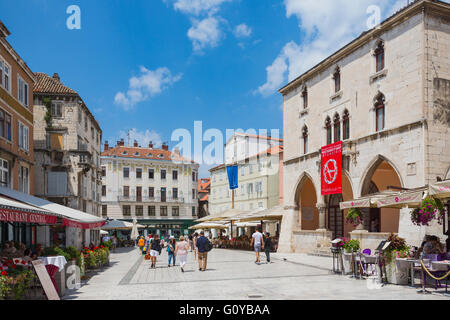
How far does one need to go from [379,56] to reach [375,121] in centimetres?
340

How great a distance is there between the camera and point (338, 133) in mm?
25625

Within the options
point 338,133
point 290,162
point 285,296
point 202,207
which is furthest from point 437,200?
point 202,207

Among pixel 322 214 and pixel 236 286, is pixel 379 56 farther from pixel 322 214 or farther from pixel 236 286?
pixel 236 286

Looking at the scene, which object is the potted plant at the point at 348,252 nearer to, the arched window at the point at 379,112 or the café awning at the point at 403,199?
the café awning at the point at 403,199

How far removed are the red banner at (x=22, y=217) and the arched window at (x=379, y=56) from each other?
17531 mm

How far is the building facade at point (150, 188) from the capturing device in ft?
207

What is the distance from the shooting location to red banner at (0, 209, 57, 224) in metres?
9.77

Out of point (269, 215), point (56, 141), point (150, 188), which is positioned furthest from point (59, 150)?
point (150, 188)

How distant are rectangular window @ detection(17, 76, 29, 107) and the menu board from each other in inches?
537

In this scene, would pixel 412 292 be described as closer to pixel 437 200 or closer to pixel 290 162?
pixel 437 200

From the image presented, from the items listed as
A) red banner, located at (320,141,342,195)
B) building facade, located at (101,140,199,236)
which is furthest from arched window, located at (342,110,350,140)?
building facade, located at (101,140,199,236)

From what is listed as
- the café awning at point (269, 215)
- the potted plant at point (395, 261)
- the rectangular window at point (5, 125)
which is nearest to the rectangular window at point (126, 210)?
the café awning at point (269, 215)

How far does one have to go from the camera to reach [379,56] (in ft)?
73.7
